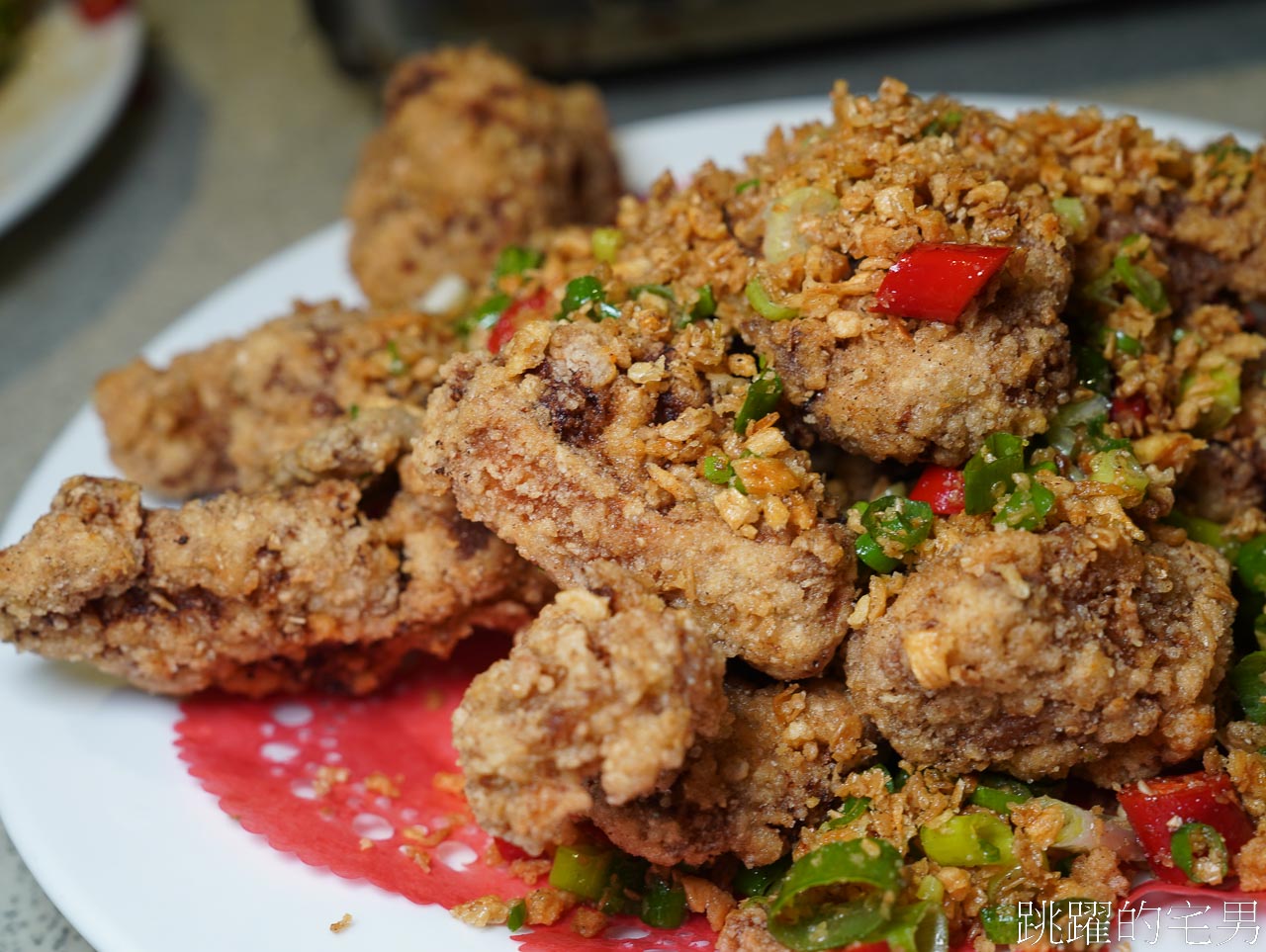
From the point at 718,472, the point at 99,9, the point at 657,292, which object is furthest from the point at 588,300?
the point at 99,9

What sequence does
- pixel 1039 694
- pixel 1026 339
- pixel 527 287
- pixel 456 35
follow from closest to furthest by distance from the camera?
pixel 1039 694 < pixel 1026 339 < pixel 527 287 < pixel 456 35

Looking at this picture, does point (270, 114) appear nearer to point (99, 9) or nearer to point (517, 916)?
point (99, 9)

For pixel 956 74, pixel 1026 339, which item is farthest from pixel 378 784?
pixel 956 74

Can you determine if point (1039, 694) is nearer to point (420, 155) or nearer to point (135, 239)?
point (420, 155)

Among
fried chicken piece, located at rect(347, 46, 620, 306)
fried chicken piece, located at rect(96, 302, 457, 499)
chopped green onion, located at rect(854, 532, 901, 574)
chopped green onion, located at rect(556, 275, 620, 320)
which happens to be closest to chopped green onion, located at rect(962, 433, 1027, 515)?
chopped green onion, located at rect(854, 532, 901, 574)

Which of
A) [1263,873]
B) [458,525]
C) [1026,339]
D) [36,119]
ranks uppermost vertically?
[36,119]

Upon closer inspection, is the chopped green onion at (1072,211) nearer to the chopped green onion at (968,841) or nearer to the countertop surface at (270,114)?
the chopped green onion at (968,841)

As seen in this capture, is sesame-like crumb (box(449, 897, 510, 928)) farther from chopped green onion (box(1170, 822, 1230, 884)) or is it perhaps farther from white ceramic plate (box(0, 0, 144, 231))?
white ceramic plate (box(0, 0, 144, 231))

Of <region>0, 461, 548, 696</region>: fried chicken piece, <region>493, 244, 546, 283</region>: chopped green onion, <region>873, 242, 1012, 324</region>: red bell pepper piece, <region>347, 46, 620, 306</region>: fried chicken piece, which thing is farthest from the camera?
<region>347, 46, 620, 306</region>: fried chicken piece
